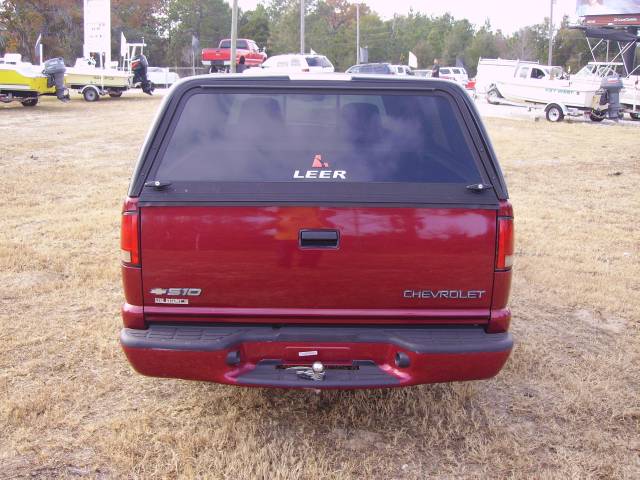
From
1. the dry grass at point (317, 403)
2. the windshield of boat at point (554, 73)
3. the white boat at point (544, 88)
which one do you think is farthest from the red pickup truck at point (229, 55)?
the dry grass at point (317, 403)

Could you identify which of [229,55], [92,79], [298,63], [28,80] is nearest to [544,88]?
[298,63]

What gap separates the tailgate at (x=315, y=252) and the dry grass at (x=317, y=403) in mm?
926

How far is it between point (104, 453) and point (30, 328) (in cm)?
194

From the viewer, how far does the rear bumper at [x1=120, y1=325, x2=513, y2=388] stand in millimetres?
3162

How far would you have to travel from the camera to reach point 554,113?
963 inches

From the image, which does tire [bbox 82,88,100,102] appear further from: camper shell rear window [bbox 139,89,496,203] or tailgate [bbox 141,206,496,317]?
tailgate [bbox 141,206,496,317]

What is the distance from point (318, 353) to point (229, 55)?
4486 cm

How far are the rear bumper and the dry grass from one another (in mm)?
495

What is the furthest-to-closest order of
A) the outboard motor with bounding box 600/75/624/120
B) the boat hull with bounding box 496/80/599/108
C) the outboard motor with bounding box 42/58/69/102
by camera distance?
the outboard motor with bounding box 42/58/69/102 → the boat hull with bounding box 496/80/599/108 → the outboard motor with bounding box 600/75/624/120

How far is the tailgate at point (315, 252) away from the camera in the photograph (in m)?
3.12

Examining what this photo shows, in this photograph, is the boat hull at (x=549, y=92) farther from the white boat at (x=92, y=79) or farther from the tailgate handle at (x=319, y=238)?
the tailgate handle at (x=319, y=238)

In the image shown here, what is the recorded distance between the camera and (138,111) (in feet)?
84.0

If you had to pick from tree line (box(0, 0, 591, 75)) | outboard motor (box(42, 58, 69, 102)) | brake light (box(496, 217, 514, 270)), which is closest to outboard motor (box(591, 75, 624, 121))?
outboard motor (box(42, 58, 69, 102))

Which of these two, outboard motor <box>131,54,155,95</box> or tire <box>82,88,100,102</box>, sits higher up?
outboard motor <box>131,54,155,95</box>
